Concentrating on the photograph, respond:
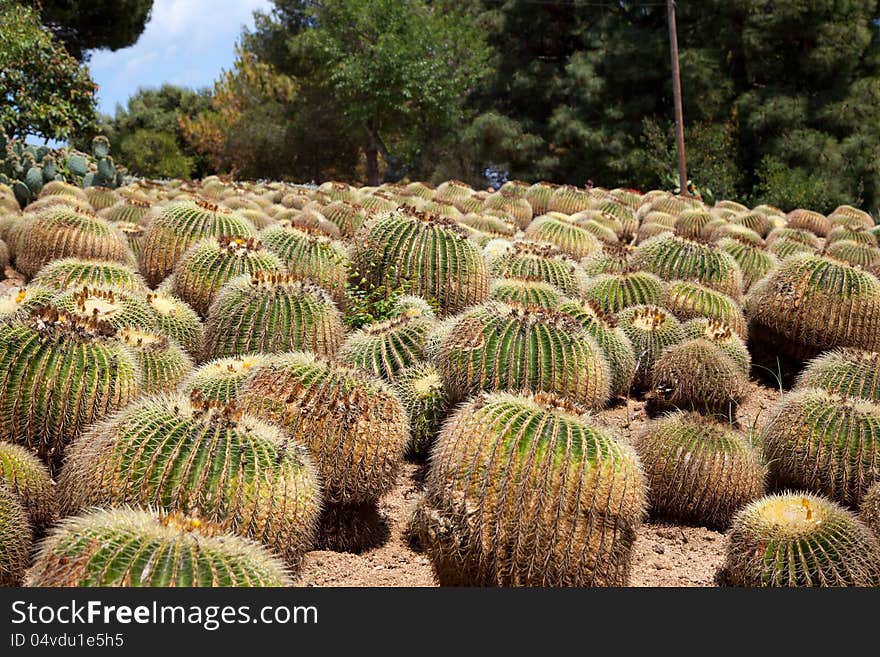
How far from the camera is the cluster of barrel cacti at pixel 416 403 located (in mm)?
3951

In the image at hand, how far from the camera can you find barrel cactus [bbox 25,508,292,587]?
2803mm

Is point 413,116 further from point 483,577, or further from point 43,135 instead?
point 483,577

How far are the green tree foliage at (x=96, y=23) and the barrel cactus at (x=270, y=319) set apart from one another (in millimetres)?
25364

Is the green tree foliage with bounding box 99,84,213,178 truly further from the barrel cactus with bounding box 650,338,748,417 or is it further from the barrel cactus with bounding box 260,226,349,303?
the barrel cactus with bounding box 650,338,748,417

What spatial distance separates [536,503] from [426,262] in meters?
3.75

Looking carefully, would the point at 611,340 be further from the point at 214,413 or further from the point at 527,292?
the point at 214,413

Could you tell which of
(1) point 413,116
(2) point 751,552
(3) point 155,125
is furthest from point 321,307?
(3) point 155,125

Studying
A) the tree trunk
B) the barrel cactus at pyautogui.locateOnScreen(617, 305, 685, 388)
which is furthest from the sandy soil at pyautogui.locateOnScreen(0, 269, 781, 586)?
the tree trunk

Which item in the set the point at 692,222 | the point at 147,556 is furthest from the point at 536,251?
the point at 147,556

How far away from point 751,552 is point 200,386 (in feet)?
9.66

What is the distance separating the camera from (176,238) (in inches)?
323

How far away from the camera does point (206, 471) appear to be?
12.7 ft

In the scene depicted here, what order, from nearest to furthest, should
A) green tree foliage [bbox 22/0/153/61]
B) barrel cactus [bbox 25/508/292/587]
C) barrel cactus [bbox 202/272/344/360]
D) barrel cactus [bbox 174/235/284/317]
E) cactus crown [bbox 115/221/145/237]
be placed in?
barrel cactus [bbox 25/508/292/587], barrel cactus [bbox 202/272/344/360], barrel cactus [bbox 174/235/284/317], cactus crown [bbox 115/221/145/237], green tree foliage [bbox 22/0/153/61]

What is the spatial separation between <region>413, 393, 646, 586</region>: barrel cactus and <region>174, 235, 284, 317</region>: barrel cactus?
3460 millimetres
